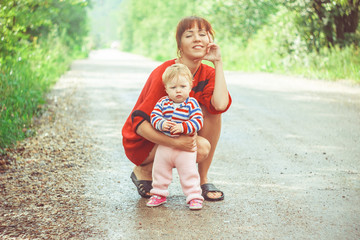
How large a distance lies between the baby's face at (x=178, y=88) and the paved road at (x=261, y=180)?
34.1 inches

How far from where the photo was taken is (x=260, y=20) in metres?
19.8

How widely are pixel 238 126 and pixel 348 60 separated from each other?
5.74 metres

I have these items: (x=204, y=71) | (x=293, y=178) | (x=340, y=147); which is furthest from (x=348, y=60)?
(x=204, y=71)

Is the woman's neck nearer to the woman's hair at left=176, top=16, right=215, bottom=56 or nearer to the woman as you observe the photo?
the woman

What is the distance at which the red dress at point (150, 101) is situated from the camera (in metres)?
3.31

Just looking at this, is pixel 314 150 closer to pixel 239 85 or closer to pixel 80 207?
pixel 80 207

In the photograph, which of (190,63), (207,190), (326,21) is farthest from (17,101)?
(326,21)

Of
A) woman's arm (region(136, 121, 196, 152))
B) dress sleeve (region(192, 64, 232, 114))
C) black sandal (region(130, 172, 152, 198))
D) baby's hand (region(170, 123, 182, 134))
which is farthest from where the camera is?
black sandal (region(130, 172, 152, 198))

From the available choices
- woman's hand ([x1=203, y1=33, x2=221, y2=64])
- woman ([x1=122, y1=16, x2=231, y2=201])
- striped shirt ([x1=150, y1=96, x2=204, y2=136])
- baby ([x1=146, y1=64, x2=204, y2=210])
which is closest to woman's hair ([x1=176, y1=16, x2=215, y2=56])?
woman ([x1=122, y1=16, x2=231, y2=201])

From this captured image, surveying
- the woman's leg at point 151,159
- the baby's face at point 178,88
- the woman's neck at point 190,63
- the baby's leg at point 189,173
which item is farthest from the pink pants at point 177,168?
the woman's neck at point 190,63

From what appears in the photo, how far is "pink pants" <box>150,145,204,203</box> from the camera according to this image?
3.25m

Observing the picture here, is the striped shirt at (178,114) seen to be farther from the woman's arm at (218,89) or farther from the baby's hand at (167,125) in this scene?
the woman's arm at (218,89)

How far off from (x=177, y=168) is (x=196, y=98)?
1.92 feet

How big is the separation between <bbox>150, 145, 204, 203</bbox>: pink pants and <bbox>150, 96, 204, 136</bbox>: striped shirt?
180 mm
